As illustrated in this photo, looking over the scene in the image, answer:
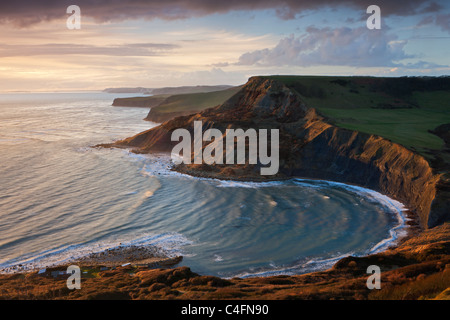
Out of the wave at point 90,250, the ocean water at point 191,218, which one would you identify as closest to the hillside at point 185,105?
the ocean water at point 191,218

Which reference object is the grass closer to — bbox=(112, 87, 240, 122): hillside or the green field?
bbox=(112, 87, 240, 122): hillside

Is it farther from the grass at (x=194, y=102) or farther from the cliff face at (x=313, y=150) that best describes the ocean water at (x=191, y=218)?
the grass at (x=194, y=102)

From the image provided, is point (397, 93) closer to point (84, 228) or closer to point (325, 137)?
point (325, 137)

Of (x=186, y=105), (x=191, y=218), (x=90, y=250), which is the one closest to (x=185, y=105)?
(x=186, y=105)

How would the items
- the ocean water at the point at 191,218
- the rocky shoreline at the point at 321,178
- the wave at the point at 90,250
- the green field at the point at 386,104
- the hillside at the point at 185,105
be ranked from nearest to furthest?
the rocky shoreline at the point at 321,178 → the wave at the point at 90,250 → the ocean water at the point at 191,218 → the green field at the point at 386,104 → the hillside at the point at 185,105

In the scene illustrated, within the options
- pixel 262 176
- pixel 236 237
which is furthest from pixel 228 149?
pixel 236 237

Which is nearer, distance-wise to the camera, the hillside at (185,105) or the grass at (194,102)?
the hillside at (185,105)
